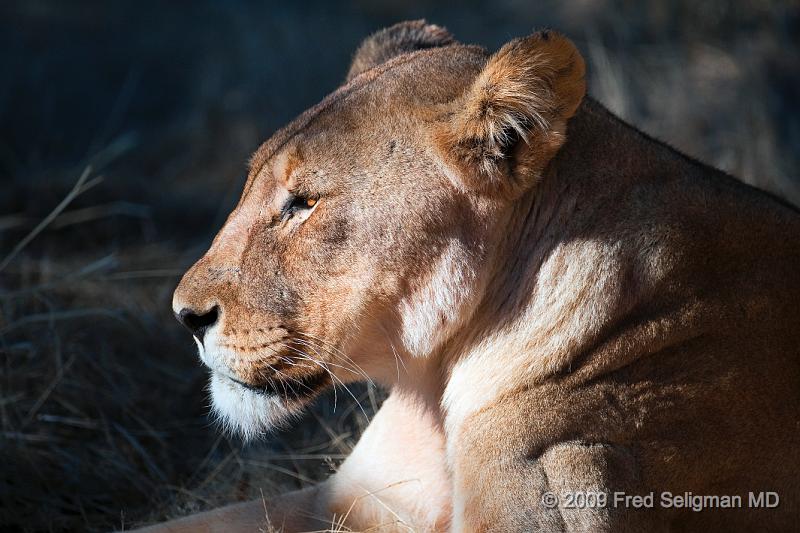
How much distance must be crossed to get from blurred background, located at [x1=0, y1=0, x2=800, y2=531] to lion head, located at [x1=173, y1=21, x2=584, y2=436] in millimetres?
664

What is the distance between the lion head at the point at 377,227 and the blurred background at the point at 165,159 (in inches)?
26.1

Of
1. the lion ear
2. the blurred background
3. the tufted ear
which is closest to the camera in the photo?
the lion ear

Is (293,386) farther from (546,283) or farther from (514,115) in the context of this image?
(514,115)

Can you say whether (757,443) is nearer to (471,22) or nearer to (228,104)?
(228,104)

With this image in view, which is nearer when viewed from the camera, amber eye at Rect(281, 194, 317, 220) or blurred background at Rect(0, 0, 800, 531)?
amber eye at Rect(281, 194, 317, 220)

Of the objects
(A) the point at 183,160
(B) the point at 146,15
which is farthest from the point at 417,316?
(B) the point at 146,15

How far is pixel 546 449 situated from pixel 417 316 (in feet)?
1.23

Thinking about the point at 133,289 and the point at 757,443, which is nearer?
the point at 757,443

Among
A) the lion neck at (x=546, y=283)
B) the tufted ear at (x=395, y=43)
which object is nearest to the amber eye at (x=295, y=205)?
the lion neck at (x=546, y=283)

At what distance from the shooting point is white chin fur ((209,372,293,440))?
7.41 ft

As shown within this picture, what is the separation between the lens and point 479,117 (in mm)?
2039

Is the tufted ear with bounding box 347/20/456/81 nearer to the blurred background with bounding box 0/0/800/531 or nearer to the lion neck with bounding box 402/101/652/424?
the lion neck with bounding box 402/101/652/424

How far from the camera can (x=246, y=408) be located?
7.45 feet

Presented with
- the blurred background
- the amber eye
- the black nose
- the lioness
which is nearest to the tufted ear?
the lioness
